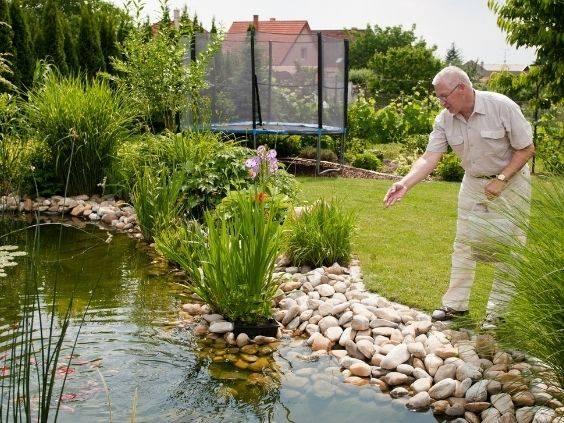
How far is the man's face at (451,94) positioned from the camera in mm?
3924

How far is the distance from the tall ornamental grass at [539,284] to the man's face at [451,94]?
977 mm

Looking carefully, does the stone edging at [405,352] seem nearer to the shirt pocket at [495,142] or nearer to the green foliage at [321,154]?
the shirt pocket at [495,142]

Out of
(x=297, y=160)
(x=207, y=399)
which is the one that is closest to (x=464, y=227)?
(x=207, y=399)

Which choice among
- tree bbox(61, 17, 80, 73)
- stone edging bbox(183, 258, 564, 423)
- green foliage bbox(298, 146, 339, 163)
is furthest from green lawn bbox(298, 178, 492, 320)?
tree bbox(61, 17, 80, 73)

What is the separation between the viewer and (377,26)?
5159 cm

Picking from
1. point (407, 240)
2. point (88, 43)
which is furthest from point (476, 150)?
point (88, 43)

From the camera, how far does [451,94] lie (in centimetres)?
395

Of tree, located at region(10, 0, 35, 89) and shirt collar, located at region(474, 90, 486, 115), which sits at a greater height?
tree, located at region(10, 0, 35, 89)

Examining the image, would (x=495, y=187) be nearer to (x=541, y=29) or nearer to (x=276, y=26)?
(x=541, y=29)

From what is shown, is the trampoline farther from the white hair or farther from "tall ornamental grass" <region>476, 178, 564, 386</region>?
"tall ornamental grass" <region>476, 178, 564, 386</region>

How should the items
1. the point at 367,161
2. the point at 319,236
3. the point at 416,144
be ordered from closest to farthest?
1. the point at 319,236
2. the point at 367,161
3. the point at 416,144

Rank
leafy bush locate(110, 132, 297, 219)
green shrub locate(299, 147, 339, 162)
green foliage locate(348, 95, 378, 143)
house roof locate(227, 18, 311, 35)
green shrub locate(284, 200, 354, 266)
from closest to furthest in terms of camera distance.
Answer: green shrub locate(284, 200, 354, 266)
leafy bush locate(110, 132, 297, 219)
green shrub locate(299, 147, 339, 162)
green foliage locate(348, 95, 378, 143)
house roof locate(227, 18, 311, 35)

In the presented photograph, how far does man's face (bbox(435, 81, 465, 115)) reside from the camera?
392 centimetres

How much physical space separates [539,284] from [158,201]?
4.39 m
